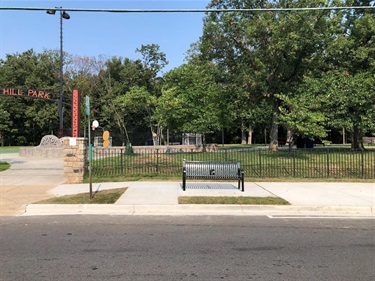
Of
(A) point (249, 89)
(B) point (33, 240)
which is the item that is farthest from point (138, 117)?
(B) point (33, 240)

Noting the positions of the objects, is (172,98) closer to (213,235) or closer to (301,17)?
(301,17)

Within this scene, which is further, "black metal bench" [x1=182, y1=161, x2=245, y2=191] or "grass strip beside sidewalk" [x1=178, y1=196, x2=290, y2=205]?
"black metal bench" [x1=182, y1=161, x2=245, y2=191]

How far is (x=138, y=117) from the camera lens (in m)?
44.5

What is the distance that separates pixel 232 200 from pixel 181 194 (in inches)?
67.9

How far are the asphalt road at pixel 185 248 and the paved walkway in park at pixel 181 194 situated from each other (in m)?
0.75

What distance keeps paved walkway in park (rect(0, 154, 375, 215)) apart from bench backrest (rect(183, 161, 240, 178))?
0.50m

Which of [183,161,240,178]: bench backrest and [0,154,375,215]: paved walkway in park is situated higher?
[183,161,240,178]: bench backrest

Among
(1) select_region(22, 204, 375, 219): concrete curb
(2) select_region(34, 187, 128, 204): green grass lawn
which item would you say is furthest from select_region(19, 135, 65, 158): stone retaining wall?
(1) select_region(22, 204, 375, 219): concrete curb

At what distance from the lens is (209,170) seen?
1154cm

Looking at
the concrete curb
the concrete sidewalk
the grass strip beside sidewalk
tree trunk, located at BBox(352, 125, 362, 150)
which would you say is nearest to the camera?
the concrete curb

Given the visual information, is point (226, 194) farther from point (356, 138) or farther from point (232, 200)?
point (356, 138)

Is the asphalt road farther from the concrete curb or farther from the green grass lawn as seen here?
the green grass lawn

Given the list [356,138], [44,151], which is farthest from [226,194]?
[44,151]

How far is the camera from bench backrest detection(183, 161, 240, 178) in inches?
455
